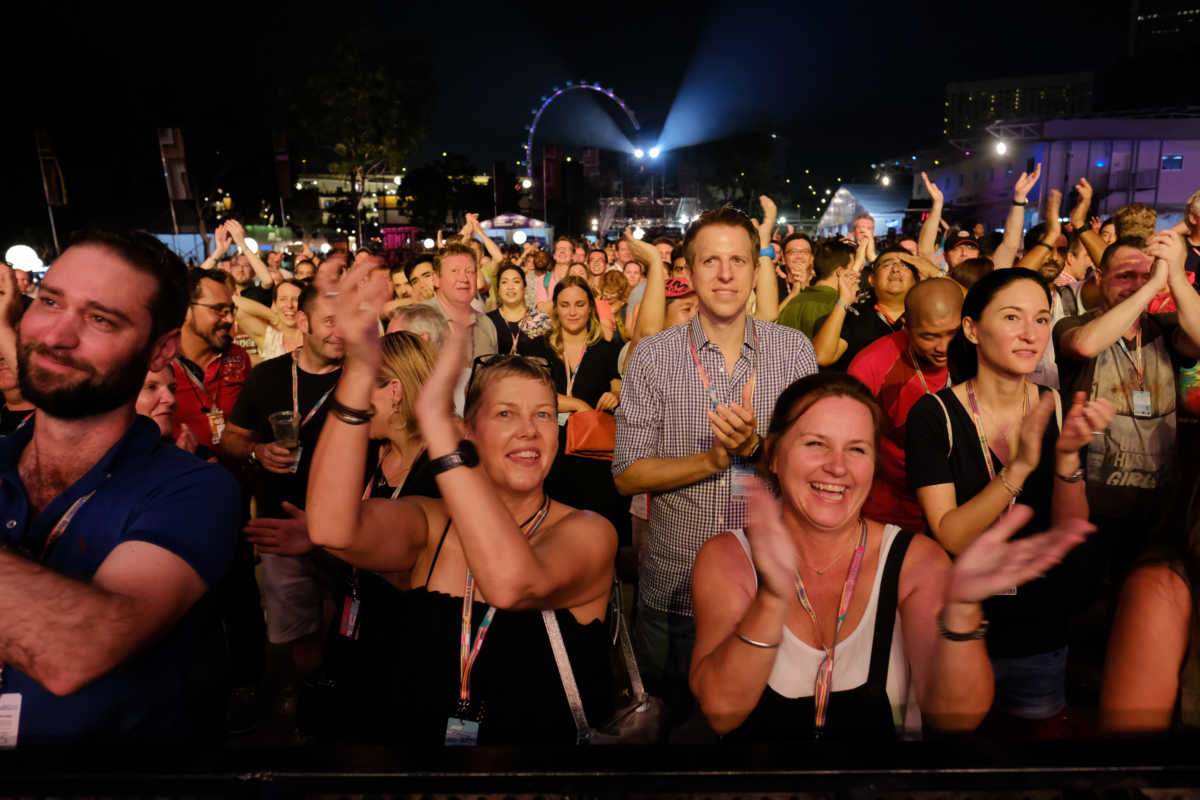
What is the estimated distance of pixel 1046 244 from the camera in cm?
565

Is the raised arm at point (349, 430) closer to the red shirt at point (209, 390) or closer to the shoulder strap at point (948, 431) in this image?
the shoulder strap at point (948, 431)

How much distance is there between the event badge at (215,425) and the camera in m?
3.81

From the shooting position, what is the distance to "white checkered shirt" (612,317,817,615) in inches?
108

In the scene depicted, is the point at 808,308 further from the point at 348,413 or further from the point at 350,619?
the point at 348,413

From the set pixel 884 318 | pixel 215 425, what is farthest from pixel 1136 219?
pixel 215 425

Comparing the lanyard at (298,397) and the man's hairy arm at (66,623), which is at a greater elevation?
the lanyard at (298,397)

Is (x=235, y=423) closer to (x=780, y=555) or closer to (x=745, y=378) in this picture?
(x=745, y=378)

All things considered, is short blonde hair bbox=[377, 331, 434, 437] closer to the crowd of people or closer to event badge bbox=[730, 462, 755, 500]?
the crowd of people

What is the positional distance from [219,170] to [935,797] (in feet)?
133

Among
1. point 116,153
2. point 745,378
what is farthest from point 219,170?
Answer: point 745,378

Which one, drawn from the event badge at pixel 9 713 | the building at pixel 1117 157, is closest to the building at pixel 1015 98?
the building at pixel 1117 157

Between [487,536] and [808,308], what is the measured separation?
172 inches

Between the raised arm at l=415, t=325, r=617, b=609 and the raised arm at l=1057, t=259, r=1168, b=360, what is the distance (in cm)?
277

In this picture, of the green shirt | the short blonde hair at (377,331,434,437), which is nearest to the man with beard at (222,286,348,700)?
the short blonde hair at (377,331,434,437)
